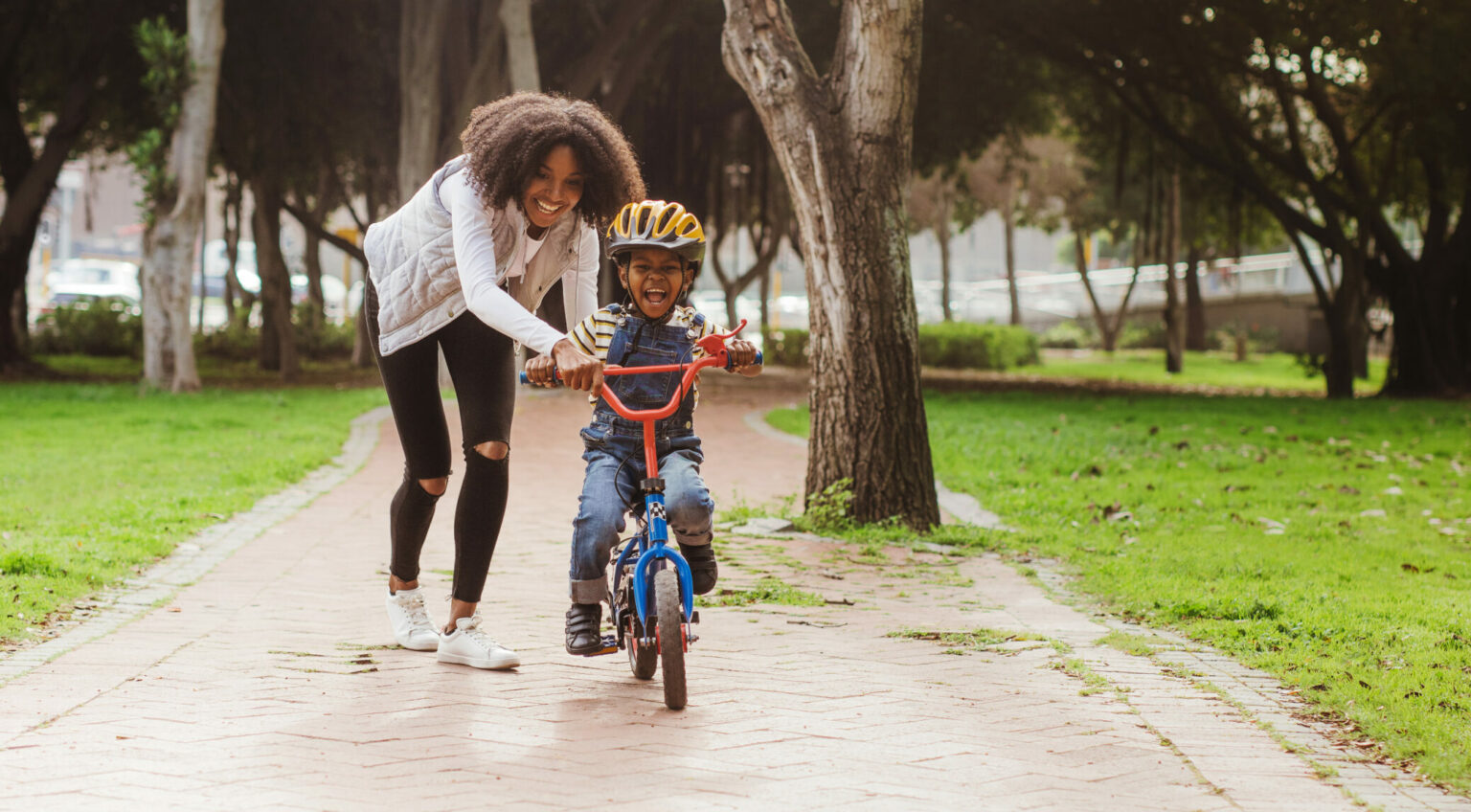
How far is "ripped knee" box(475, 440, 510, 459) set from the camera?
446 cm

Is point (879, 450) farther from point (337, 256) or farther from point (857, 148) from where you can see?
point (337, 256)

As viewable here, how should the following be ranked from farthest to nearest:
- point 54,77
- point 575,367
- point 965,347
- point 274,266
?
1. point 965,347
2. point 274,266
3. point 54,77
4. point 575,367

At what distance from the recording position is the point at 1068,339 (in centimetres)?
4250

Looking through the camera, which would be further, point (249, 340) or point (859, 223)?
point (249, 340)

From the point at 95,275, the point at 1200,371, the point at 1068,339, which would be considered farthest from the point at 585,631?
the point at 1068,339

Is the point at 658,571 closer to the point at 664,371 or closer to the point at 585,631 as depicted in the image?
the point at 585,631

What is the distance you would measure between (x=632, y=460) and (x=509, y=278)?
711 millimetres

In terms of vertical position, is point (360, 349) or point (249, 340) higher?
point (249, 340)

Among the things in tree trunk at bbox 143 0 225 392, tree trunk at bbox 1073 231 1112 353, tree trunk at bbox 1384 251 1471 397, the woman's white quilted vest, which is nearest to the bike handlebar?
the woman's white quilted vest

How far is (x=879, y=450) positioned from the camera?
25.7 ft

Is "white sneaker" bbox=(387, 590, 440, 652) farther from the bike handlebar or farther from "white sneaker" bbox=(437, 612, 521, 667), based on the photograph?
the bike handlebar

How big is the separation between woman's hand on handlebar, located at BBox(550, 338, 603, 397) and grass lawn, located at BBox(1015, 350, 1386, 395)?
22.6m

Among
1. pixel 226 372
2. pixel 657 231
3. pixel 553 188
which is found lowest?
pixel 226 372

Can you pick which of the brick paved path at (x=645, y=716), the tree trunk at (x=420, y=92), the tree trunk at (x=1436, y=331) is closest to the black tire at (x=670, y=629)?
the brick paved path at (x=645, y=716)
